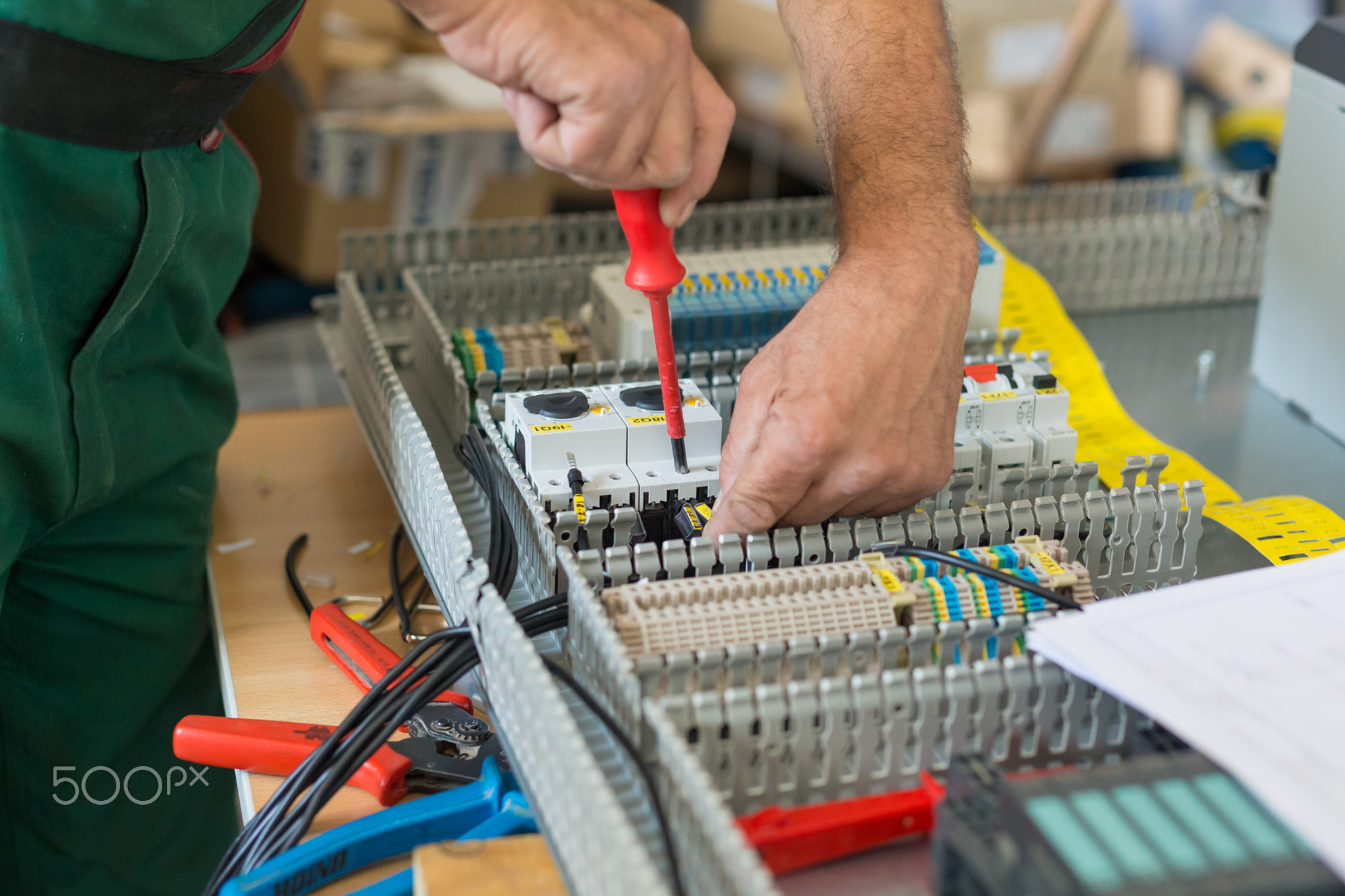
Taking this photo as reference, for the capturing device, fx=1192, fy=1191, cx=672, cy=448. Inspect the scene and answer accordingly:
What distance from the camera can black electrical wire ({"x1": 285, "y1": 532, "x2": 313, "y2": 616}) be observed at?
3.46 feet

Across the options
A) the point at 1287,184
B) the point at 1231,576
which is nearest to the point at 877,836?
the point at 1231,576

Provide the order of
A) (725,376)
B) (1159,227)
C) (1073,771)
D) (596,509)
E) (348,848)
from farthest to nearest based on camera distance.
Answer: (1159,227) → (725,376) → (596,509) → (348,848) → (1073,771)

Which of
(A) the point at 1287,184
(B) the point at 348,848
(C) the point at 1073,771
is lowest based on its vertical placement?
(B) the point at 348,848

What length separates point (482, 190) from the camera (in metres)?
3.22

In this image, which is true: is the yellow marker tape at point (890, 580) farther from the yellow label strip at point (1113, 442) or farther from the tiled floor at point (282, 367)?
the tiled floor at point (282, 367)

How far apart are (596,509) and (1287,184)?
3.01 ft

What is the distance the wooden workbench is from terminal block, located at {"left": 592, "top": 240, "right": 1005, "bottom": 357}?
0.30m

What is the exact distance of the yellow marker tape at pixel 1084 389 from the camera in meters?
1.08

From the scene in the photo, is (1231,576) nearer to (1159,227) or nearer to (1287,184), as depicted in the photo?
(1287,184)

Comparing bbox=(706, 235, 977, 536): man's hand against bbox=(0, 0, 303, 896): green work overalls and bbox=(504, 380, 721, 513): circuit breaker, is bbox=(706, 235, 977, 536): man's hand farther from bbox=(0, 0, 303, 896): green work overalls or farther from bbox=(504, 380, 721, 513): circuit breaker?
bbox=(0, 0, 303, 896): green work overalls

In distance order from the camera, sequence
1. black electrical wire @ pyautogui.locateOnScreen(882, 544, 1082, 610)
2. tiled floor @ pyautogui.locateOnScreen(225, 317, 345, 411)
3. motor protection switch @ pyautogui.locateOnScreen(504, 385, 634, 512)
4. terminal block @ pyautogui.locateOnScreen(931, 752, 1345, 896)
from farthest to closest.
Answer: tiled floor @ pyautogui.locateOnScreen(225, 317, 345, 411), motor protection switch @ pyautogui.locateOnScreen(504, 385, 634, 512), black electrical wire @ pyautogui.locateOnScreen(882, 544, 1082, 610), terminal block @ pyautogui.locateOnScreen(931, 752, 1345, 896)

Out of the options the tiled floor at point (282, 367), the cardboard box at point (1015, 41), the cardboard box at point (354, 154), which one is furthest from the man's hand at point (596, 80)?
the cardboard box at point (1015, 41)

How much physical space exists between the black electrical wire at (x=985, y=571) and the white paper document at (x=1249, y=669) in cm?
4

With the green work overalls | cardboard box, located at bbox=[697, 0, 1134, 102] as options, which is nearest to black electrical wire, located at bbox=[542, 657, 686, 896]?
the green work overalls
